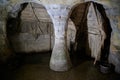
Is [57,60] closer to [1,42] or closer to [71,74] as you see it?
[71,74]

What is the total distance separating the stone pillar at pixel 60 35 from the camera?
209 inches

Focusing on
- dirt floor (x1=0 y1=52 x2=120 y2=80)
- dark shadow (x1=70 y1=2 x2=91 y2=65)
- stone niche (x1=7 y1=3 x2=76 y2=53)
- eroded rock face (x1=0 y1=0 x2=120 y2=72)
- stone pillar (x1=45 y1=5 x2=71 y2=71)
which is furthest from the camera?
stone niche (x1=7 y1=3 x2=76 y2=53)

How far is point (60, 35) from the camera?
218 inches

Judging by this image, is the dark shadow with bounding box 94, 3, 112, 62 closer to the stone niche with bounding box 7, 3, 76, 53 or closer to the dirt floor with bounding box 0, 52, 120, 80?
the dirt floor with bounding box 0, 52, 120, 80

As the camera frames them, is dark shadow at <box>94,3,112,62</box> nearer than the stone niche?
Yes

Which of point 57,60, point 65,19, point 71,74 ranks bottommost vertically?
point 71,74

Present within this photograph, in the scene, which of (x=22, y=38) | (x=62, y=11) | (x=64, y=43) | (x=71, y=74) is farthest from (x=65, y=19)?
(x=22, y=38)

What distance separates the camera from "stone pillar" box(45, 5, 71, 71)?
5.30 m

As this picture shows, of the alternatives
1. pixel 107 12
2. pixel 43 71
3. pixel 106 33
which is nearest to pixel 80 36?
pixel 106 33

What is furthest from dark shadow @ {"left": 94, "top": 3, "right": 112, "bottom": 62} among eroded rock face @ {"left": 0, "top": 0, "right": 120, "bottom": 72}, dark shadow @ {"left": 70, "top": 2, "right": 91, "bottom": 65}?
dark shadow @ {"left": 70, "top": 2, "right": 91, "bottom": 65}

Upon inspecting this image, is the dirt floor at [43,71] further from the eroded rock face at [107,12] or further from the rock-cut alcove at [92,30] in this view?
the eroded rock face at [107,12]

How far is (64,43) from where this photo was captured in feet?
18.5

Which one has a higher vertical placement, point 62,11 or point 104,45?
point 62,11

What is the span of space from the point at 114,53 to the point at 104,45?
1.62 ft
